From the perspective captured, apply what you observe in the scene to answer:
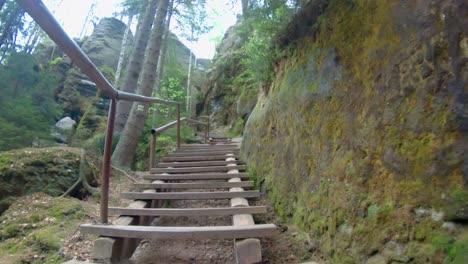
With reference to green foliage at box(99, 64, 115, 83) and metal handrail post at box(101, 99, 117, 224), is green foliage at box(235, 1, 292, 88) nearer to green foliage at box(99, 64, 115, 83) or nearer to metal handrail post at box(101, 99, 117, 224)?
metal handrail post at box(101, 99, 117, 224)

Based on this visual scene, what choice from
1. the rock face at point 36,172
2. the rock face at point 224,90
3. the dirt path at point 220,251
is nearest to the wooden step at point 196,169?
the rock face at point 36,172

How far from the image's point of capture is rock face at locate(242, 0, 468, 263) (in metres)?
1.38

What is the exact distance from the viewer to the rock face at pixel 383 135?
4.51ft

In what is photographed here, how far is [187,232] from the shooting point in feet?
6.64

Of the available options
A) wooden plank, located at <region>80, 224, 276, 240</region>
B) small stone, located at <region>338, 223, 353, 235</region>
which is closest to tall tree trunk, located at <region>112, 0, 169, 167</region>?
wooden plank, located at <region>80, 224, 276, 240</region>

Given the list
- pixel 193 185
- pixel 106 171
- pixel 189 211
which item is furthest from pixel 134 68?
pixel 189 211

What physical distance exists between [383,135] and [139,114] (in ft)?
17.1

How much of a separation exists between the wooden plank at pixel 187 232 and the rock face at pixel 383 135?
477 mm

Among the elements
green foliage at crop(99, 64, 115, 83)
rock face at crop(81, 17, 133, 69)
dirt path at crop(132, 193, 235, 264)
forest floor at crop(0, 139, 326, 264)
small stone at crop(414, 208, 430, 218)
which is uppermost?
rock face at crop(81, 17, 133, 69)

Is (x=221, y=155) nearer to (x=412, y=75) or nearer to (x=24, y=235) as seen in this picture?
(x=24, y=235)

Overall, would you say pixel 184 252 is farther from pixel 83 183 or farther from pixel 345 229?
pixel 83 183

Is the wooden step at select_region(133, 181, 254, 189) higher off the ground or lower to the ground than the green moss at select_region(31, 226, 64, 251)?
higher

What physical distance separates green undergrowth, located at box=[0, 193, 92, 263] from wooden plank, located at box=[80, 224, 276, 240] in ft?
1.79

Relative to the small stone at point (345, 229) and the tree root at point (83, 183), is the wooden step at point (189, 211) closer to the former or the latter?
the small stone at point (345, 229)
